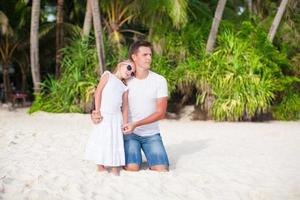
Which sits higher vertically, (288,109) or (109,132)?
(109,132)

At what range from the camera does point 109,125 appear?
5316 mm

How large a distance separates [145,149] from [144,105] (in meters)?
0.55

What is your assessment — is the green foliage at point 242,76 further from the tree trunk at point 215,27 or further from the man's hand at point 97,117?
the man's hand at point 97,117

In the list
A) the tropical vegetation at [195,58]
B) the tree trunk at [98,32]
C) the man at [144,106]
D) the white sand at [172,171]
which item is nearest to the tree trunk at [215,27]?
the tropical vegetation at [195,58]

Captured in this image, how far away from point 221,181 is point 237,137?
448cm

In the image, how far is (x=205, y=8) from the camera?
1670 cm

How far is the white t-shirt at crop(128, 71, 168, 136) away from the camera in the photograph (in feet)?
18.6

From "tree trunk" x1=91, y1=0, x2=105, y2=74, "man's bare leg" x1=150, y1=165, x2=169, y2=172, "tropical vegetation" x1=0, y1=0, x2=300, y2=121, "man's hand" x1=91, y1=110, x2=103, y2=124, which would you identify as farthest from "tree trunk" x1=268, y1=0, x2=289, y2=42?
"man's hand" x1=91, y1=110, x2=103, y2=124

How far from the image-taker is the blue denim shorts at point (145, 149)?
5629 mm

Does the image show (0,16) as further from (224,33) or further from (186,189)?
(186,189)

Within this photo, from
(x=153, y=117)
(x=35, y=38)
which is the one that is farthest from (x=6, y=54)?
(x=153, y=117)

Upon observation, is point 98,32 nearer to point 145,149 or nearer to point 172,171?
point 145,149

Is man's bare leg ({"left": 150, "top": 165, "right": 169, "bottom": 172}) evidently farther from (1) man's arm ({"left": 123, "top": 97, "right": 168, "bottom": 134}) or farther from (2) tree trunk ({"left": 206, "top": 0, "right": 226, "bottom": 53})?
(2) tree trunk ({"left": 206, "top": 0, "right": 226, "bottom": 53})

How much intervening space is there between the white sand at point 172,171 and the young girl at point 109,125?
184mm
